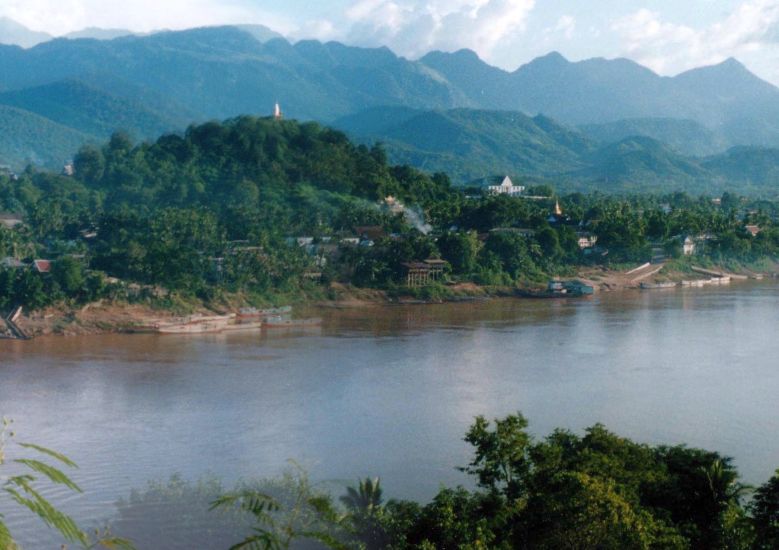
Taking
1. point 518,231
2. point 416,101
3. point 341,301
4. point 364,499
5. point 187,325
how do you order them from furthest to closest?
point 416,101 → point 518,231 → point 341,301 → point 187,325 → point 364,499

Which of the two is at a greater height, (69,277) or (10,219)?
(10,219)

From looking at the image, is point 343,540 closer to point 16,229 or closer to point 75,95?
point 16,229

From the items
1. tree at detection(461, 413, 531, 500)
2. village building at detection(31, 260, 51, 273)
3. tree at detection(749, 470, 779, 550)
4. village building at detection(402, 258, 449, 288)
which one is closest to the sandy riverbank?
village building at detection(402, 258, 449, 288)

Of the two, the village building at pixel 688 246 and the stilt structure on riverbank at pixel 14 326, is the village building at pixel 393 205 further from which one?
the stilt structure on riverbank at pixel 14 326

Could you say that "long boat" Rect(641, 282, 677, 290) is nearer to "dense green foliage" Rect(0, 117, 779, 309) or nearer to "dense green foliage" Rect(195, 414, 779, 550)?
"dense green foliage" Rect(0, 117, 779, 309)

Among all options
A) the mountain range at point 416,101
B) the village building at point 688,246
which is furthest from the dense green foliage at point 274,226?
the mountain range at point 416,101

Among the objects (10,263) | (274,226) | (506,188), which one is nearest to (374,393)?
(10,263)

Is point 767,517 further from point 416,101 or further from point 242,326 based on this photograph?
point 416,101
